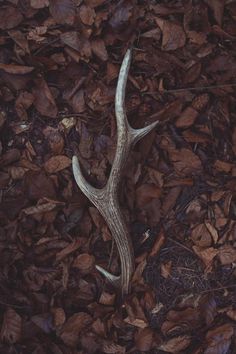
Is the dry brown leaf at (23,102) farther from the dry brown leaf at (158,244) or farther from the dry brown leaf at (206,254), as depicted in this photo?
the dry brown leaf at (206,254)

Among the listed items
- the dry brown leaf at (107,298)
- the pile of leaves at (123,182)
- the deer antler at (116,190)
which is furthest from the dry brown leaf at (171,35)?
the dry brown leaf at (107,298)

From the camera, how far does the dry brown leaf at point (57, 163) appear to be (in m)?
2.02

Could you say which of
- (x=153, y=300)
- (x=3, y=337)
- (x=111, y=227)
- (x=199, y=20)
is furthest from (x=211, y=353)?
(x=199, y=20)

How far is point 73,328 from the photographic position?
201 cm

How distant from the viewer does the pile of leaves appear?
76.5 inches

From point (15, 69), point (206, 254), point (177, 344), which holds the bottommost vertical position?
point (177, 344)

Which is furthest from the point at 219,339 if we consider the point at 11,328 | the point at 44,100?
the point at 44,100

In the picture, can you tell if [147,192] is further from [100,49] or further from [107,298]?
[100,49]

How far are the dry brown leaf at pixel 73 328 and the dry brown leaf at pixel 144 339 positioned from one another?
200mm

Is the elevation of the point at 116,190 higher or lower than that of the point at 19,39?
lower

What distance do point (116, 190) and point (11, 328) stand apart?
67 centimetres

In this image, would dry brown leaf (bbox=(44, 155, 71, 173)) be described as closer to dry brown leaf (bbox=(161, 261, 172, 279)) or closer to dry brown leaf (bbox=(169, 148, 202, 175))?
dry brown leaf (bbox=(169, 148, 202, 175))

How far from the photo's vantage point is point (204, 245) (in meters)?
2.02

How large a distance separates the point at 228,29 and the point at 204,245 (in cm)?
84
